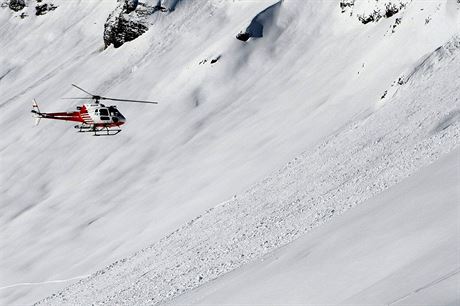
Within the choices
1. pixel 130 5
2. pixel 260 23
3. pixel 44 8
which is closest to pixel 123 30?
pixel 130 5

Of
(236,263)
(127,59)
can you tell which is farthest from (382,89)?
(127,59)

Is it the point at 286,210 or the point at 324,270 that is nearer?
the point at 324,270

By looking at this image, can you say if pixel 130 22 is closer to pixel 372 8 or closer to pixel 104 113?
pixel 104 113

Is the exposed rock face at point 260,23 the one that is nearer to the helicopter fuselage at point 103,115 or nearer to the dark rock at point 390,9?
the dark rock at point 390,9

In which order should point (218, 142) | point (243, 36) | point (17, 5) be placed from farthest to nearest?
point (17, 5), point (243, 36), point (218, 142)

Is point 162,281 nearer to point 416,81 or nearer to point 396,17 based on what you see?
point 416,81

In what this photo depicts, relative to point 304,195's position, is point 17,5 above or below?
above

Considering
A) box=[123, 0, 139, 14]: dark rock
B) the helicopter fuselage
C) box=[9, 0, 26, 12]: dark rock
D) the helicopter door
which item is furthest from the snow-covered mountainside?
box=[9, 0, 26, 12]: dark rock
